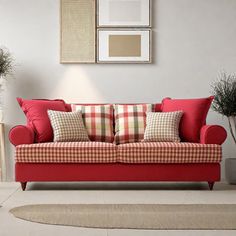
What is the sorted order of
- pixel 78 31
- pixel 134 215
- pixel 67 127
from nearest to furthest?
pixel 134 215
pixel 67 127
pixel 78 31

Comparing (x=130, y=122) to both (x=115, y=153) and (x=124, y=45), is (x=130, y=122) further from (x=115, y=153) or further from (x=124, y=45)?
(x=124, y=45)

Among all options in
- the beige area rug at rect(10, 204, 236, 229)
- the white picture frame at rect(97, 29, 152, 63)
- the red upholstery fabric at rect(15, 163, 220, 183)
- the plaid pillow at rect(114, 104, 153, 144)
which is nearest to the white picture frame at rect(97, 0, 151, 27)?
the white picture frame at rect(97, 29, 152, 63)

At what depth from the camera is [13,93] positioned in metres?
6.49

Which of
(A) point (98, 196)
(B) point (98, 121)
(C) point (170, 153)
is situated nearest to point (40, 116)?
(B) point (98, 121)

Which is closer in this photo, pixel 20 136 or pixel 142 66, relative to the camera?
pixel 20 136

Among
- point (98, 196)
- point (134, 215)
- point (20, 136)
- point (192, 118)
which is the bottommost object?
point (98, 196)

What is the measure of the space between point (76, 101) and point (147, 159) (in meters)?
1.53

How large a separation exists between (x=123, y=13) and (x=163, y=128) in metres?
1.61

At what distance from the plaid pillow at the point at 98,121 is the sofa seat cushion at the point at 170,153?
23.0 inches

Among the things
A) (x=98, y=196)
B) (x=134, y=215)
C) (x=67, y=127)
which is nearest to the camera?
(x=134, y=215)

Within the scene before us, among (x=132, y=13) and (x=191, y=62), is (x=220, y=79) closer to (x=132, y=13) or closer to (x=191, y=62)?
(x=191, y=62)

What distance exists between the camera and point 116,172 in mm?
5312

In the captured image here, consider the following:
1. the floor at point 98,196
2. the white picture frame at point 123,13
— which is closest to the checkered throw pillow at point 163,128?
the floor at point 98,196

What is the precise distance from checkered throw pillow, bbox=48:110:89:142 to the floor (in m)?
0.49
